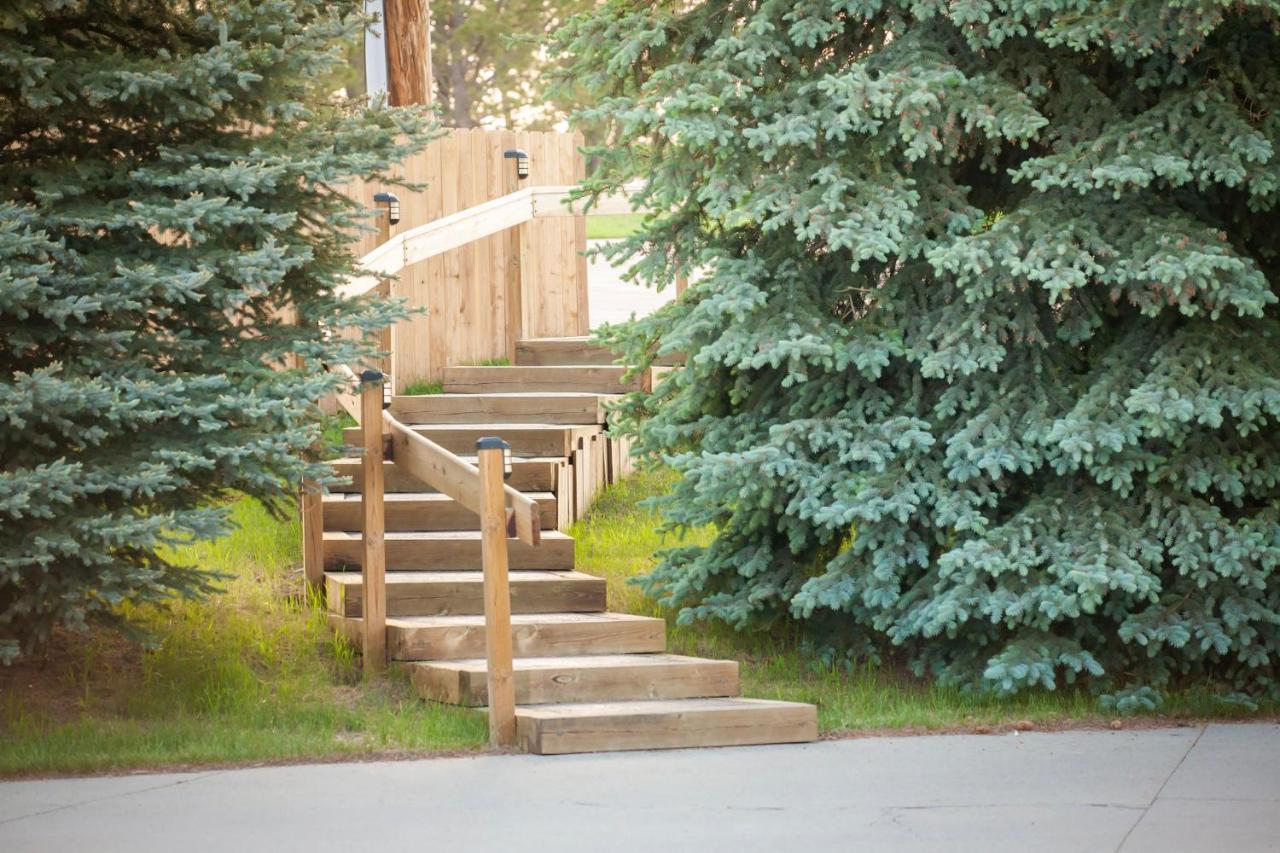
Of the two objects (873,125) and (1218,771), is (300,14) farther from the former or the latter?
(1218,771)

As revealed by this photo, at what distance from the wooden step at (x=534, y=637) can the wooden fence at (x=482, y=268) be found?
404 centimetres

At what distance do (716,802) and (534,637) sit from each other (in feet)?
6.61

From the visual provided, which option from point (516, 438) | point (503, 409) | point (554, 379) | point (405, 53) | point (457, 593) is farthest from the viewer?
point (405, 53)

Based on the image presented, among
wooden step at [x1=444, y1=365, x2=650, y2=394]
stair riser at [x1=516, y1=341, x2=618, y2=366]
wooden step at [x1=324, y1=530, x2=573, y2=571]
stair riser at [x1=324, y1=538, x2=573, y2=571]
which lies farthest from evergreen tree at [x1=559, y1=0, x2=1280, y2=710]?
stair riser at [x1=516, y1=341, x2=618, y2=366]

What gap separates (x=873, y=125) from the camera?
7.48 metres

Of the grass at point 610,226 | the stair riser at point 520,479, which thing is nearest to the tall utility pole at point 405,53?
the stair riser at point 520,479

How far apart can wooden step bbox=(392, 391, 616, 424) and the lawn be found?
5.90ft

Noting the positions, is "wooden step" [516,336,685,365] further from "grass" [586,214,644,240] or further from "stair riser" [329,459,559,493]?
"grass" [586,214,644,240]

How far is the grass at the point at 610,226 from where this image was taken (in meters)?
28.9

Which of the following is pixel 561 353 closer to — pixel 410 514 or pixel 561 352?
pixel 561 352

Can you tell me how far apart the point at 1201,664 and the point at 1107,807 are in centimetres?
209

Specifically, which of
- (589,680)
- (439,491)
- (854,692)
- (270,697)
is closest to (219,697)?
(270,697)

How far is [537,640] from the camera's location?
773 centimetres

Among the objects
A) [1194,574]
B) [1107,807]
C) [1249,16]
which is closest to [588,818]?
[1107,807]
